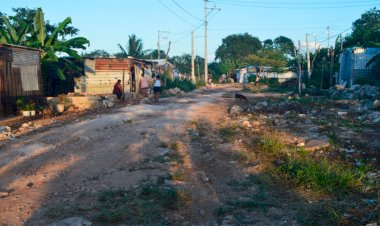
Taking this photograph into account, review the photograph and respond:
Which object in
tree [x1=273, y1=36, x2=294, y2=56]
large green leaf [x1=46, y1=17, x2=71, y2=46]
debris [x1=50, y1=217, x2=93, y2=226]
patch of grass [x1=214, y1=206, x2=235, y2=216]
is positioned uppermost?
tree [x1=273, y1=36, x2=294, y2=56]

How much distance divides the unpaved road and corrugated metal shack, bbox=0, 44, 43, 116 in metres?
4.78

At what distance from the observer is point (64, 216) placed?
4.48 metres

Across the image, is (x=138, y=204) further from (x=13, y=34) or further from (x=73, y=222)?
(x=13, y=34)

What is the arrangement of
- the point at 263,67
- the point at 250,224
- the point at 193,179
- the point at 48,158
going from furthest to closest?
the point at 263,67
the point at 48,158
the point at 193,179
the point at 250,224

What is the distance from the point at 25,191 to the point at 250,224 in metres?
3.22

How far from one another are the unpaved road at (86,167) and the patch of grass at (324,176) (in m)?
0.99

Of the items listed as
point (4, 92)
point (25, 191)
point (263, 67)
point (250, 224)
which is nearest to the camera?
point (250, 224)

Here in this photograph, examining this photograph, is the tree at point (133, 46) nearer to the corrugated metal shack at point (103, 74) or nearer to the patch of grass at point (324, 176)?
the corrugated metal shack at point (103, 74)

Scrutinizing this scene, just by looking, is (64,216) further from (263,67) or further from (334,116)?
(263,67)

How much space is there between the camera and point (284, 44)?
57.8m

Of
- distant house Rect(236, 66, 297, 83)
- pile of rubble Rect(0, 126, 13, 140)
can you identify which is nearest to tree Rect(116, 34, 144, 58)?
distant house Rect(236, 66, 297, 83)

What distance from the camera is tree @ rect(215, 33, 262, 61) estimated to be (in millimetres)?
67688

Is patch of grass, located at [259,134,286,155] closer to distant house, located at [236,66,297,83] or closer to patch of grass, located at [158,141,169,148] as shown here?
patch of grass, located at [158,141,169,148]

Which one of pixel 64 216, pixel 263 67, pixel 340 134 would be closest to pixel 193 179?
pixel 64 216
